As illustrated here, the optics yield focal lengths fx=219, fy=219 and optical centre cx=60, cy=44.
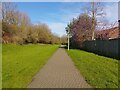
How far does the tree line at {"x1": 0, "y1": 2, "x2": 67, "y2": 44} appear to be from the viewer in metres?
48.1

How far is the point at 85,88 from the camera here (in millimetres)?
6953

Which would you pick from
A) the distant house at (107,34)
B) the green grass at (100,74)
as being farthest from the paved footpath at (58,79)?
the distant house at (107,34)

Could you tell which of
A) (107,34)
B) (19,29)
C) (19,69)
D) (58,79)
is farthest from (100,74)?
(19,29)

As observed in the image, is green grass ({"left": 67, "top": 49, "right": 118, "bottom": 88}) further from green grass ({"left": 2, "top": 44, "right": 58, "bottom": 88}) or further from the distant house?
the distant house

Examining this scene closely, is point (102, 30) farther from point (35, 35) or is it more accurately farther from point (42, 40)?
point (42, 40)

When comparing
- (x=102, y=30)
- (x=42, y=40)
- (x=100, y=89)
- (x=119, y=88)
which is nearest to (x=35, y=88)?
(x=100, y=89)

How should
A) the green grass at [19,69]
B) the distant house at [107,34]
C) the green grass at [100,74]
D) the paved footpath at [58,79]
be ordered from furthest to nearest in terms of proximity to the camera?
the distant house at [107,34], the green grass at [19,69], the green grass at [100,74], the paved footpath at [58,79]

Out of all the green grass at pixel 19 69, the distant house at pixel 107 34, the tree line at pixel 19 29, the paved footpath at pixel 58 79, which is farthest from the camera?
the tree line at pixel 19 29

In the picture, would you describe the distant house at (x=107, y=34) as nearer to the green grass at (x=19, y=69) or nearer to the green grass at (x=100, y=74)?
the green grass at (x=19, y=69)

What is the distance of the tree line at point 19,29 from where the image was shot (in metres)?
48.1

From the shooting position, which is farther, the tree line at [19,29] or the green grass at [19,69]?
the tree line at [19,29]

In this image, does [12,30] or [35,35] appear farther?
[35,35]

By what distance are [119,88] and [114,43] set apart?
13068 millimetres

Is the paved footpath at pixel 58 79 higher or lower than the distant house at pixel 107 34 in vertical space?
lower
